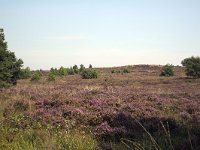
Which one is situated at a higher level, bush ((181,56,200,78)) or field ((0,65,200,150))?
bush ((181,56,200,78))

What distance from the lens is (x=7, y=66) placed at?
25.6 metres

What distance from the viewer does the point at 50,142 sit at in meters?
7.11

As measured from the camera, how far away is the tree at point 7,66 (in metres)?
25.2

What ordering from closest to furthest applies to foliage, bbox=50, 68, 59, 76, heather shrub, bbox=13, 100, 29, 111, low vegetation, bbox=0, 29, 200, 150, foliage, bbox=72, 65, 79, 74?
low vegetation, bbox=0, 29, 200, 150
heather shrub, bbox=13, 100, 29, 111
foliage, bbox=50, 68, 59, 76
foliage, bbox=72, 65, 79, 74

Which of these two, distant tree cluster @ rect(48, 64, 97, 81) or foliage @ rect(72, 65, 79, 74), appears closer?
distant tree cluster @ rect(48, 64, 97, 81)

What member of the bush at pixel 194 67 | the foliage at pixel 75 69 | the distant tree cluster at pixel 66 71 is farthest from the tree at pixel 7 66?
the foliage at pixel 75 69

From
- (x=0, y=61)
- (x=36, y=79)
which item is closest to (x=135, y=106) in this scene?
(x=0, y=61)

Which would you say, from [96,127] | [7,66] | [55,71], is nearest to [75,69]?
[55,71]

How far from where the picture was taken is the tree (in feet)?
82.8

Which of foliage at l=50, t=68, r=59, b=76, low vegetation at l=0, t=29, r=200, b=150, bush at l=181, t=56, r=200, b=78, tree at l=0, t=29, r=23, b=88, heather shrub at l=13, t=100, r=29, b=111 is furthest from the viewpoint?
foliage at l=50, t=68, r=59, b=76

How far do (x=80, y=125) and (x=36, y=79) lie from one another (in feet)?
162

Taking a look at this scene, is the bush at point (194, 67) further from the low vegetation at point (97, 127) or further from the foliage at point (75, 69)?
the low vegetation at point (97, 127)

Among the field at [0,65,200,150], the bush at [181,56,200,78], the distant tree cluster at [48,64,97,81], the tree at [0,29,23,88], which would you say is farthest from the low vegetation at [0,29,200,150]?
the distant tree cluster at [48,64,97,81]

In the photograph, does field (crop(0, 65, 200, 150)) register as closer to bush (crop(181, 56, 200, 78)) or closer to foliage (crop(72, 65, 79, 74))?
bush (crop(181, 56, 200, 78))
